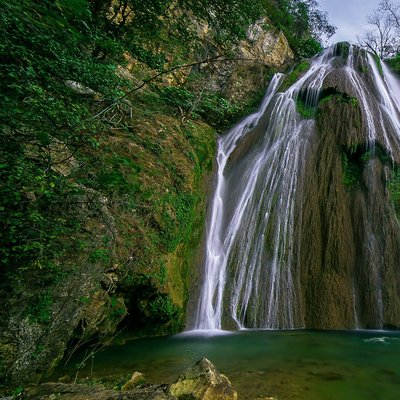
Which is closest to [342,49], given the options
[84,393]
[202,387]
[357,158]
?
[357,158]

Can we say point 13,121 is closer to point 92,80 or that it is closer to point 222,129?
point 92,80

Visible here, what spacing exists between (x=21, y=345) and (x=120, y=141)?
4.87 meters

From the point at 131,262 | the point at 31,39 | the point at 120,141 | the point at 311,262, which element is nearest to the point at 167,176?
the point at 120,141

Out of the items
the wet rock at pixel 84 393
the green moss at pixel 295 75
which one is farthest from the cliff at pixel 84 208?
the green moss at pixel 295 75

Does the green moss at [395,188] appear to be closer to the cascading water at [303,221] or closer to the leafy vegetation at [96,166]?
the cascading water at [303,221]

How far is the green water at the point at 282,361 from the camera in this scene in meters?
3.47

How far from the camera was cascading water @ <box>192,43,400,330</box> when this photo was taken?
23.2 feet

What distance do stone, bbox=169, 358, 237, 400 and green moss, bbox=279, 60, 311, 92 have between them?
1301cm

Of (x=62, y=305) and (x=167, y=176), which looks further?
(x=167, y=176)

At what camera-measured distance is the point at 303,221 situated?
827cm

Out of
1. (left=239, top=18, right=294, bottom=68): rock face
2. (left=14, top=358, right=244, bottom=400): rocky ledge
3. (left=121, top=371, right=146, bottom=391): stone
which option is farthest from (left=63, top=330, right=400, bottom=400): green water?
(left=239, top=18, right=294, bottom=68): rock face

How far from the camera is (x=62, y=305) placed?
3133mm

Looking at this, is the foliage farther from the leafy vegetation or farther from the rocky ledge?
the rocky ledge

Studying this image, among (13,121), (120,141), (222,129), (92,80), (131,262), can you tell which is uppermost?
(222,129)
